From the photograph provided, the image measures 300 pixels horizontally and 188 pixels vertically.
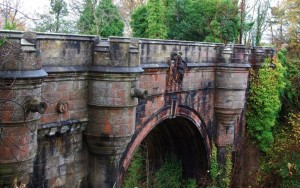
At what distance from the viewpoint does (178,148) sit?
1888 cm

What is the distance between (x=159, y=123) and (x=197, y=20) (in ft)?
35.3

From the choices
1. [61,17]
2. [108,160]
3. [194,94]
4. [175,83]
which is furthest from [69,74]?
[61,17]

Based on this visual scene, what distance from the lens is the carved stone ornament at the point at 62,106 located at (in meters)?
9.59

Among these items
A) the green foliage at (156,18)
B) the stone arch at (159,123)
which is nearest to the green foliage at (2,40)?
the stone arch at (159,123)

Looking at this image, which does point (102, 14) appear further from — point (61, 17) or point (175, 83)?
point (175, 83)

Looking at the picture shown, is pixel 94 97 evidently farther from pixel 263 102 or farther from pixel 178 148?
pixel 263 102

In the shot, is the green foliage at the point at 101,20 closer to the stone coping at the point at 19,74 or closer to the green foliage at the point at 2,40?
the stone coping at the point at 19,74

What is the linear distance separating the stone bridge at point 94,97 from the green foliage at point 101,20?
11.7 m

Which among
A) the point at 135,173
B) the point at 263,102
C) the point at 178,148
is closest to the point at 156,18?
the point at 263,102

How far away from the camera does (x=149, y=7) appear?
25203 mm

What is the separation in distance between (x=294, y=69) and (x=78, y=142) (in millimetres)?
15979

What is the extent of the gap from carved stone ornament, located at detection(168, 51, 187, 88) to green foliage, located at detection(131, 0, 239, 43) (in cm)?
1078

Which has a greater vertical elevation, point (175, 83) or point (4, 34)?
point (4, 34)

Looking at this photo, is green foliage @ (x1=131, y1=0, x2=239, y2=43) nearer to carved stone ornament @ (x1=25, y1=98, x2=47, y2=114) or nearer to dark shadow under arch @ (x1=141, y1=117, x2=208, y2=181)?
dark shadow under arch @ (x1=141, y1=117, x2=208, y2=181)
